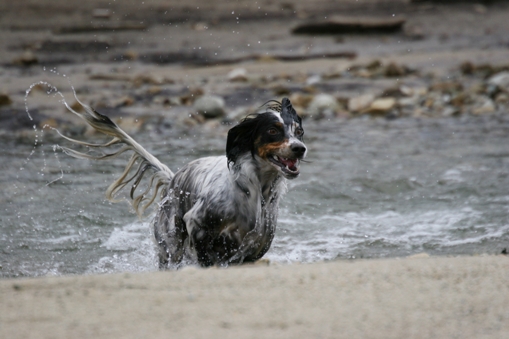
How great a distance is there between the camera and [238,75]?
13023 millimetres

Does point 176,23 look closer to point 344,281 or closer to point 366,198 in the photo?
point 366,198

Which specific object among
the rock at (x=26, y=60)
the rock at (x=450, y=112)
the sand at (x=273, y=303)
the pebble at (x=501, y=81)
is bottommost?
the rock at (x=450, y=112)

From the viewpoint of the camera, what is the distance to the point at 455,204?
7.54 metres

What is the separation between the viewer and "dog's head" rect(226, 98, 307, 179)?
480cm

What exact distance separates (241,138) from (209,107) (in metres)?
6.16

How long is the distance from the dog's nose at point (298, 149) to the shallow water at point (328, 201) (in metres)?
1.63

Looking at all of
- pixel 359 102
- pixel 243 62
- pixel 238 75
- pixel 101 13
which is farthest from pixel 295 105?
pixel 101 13

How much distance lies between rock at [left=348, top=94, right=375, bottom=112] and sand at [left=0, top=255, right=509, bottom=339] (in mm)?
7352

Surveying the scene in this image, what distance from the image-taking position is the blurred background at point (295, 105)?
6793 millimetres

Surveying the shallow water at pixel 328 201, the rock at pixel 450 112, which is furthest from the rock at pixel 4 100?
the rock at pixel 450 112

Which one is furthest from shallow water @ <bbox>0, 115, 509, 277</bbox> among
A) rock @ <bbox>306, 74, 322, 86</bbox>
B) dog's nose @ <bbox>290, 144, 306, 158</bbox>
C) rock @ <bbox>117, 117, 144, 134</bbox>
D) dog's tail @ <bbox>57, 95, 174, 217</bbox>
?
rock @ <bbox>306, 74, 322, 86</bbox>

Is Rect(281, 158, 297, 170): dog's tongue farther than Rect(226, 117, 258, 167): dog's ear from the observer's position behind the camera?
No

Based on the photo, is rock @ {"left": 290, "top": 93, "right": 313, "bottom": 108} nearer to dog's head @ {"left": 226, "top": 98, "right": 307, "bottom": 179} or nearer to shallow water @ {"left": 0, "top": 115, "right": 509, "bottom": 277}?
shallow water @ {"left": 0, "top": 115, "right": 509, "bottom": 277}

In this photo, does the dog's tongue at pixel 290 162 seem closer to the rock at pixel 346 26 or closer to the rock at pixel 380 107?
the rock at pixel 380 107
